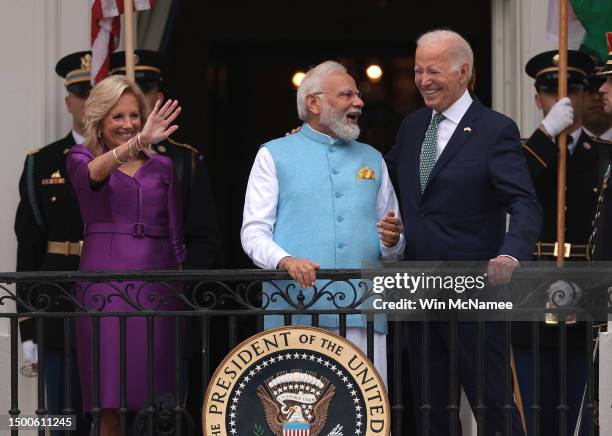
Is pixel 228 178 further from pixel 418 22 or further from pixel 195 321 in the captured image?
pixel 195 321

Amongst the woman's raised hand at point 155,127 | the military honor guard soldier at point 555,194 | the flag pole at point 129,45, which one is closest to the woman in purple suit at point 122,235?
the woman's raised hand at point 155,127

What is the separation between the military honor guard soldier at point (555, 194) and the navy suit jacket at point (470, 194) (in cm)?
103

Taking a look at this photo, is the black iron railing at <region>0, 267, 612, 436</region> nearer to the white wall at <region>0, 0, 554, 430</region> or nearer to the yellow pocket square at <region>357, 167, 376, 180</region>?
the yellow pocket square at <region>357, 167, 376, 180</region>

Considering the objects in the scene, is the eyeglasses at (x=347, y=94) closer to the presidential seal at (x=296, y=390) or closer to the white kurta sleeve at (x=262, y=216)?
the white kurta sleeve at (x=262, y=216)

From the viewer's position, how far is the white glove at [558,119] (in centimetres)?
748

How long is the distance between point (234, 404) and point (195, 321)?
3.05 ft

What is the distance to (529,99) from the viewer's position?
8617 mm

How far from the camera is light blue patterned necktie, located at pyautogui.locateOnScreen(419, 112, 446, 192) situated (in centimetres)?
650

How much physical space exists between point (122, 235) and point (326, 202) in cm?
90

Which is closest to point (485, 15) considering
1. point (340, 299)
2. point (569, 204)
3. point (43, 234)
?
point (569, 204)

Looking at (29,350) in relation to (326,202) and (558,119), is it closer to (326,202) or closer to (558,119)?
(326,202)

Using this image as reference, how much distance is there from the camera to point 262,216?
6.56 meters

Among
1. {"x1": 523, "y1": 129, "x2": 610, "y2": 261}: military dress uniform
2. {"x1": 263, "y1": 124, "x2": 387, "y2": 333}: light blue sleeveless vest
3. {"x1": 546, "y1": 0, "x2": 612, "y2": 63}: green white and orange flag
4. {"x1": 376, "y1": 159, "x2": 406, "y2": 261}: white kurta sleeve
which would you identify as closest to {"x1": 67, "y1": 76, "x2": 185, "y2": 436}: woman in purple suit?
{"x1": 263, "y1": 124, "x2": 387, "y2": 333}: light blue sleeveless vest

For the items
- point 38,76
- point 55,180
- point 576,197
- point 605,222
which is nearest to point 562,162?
point 576,197
